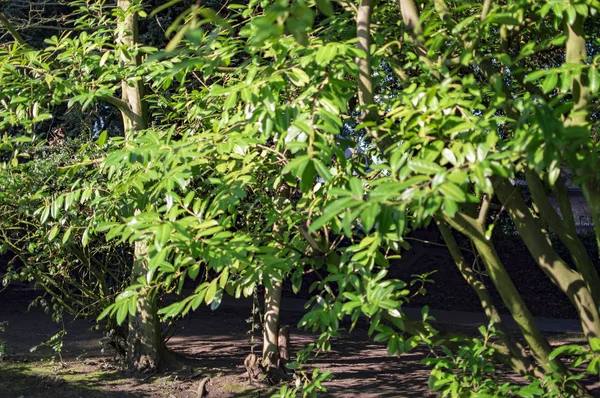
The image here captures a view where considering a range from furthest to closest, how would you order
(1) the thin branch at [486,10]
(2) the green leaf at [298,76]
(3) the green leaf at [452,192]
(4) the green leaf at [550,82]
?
1. (1) the thin branch at [486,10]
2. (2) the green leaf at [298,76]
3. (4) the green leaf at [550,82]
4. (3) the green leaf at [452,192]

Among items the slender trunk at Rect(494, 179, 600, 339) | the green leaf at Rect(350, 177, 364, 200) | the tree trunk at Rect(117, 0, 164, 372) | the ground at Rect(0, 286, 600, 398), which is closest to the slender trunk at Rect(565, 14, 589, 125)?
the slender trunk at Rect(494, 179, 600, 339)

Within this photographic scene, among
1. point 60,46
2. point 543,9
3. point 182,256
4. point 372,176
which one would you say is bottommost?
point 182,256

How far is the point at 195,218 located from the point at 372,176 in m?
1.14

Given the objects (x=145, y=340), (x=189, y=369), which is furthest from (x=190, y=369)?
(x=145, y=340)

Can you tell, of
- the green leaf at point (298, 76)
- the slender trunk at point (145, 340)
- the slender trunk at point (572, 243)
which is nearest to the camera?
the green leaf at point (298, 76)

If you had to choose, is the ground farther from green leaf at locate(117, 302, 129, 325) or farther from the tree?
green leaf at locate(117, 302, 129, 325)

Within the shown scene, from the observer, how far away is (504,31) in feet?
10.6

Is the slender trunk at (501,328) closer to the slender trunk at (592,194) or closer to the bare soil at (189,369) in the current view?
the slender trunk at (592,194)

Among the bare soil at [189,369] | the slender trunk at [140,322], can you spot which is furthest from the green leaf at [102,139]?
the bare soil at [189,369]

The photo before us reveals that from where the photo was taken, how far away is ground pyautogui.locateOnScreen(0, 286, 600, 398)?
6270 millimetres

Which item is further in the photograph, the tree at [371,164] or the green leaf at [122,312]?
the green leaf at [122,312]

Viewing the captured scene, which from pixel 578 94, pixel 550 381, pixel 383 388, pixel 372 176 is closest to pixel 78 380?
pixel 383 388

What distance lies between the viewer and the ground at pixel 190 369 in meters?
6.27

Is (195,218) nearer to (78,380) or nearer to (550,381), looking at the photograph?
(550,381)
